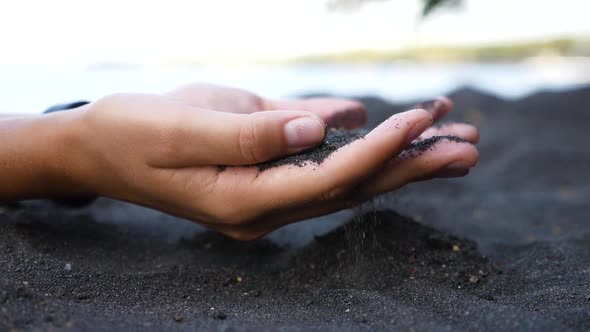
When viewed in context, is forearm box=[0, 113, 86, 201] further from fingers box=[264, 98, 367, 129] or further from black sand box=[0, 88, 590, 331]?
fingers box=[264, 98, 367, 129]

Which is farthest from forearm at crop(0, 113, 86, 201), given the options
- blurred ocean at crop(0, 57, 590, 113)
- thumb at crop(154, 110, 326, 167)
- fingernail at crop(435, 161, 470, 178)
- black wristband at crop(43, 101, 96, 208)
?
blurred ocean at crop(0, 57, 590, 113)

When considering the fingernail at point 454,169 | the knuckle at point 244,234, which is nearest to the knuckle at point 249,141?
the knuckle at point 244,234

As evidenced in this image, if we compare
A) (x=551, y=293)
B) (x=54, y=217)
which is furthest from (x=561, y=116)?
(x=54, y=217)

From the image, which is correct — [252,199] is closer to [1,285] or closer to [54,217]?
[1,285]

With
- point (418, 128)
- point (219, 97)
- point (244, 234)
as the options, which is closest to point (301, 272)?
point (244, 234)

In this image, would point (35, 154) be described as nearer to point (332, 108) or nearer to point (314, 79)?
point (332, 108)

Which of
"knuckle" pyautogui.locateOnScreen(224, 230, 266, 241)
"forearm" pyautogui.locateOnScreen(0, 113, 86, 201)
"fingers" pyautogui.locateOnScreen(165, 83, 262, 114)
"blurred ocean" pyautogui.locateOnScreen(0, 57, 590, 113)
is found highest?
"fingers" pyautogui.locateOnScreen(165, 83, 262, 114)

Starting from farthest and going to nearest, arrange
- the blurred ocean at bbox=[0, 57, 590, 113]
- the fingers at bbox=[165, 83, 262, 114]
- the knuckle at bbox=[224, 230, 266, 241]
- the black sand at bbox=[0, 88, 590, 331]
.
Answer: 1. the blurred ocean at bbox=[0, 57, 590, 113]
2. the fingers at bbox=[165, 83, 262, 114]
3. the knuckle at bbox=[224, 230, 266, 241]
4. the black sand at bbox=[0, 88, 590, 331]

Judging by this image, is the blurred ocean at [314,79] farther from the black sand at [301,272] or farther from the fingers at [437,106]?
the fingers at [437,106]
